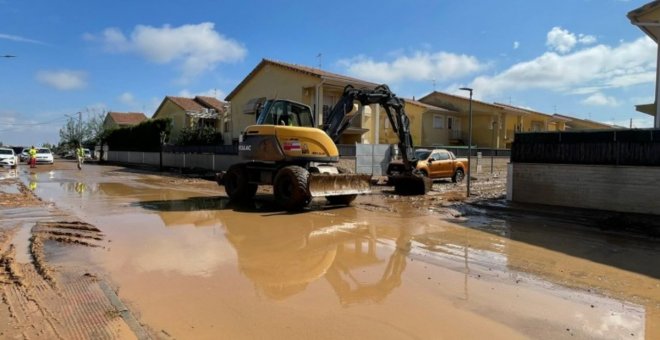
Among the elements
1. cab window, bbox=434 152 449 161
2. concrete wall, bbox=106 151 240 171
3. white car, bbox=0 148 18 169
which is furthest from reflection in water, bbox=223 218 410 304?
white car, bbox=0 148 18 169

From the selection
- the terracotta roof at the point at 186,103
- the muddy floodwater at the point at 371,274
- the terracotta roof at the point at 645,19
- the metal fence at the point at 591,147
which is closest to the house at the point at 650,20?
the terracotta roof at the point at 645,19

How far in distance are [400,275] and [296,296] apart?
1.72 meters

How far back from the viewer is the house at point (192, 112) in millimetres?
42625

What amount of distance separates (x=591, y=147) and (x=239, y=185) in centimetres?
1027

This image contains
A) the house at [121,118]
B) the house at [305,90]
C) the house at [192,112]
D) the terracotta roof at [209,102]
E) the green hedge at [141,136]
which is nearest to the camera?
the house at [305,90]

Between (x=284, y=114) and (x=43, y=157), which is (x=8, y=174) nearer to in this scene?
(x=43, y=157)

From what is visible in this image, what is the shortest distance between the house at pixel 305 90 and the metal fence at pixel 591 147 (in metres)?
14.7

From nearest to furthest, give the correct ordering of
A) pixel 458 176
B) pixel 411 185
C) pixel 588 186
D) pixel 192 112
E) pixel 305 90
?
1. pixel 588 186
2. pixel 411 185
3. pixel 458 176
4. pixel 305 90
5. pixel 192 112

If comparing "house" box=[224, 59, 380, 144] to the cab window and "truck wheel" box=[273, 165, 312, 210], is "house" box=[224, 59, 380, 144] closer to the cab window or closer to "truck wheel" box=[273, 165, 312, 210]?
the cab window

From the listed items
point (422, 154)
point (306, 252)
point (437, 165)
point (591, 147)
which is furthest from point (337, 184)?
point (437, 165)

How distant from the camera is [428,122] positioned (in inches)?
1647

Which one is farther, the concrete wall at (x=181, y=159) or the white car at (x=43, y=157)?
the white car at (x=43, y=157)

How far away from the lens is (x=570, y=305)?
5.56 metres

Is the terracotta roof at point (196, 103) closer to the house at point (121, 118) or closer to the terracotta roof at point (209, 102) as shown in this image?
the terracotta roof at point (209, 102)
